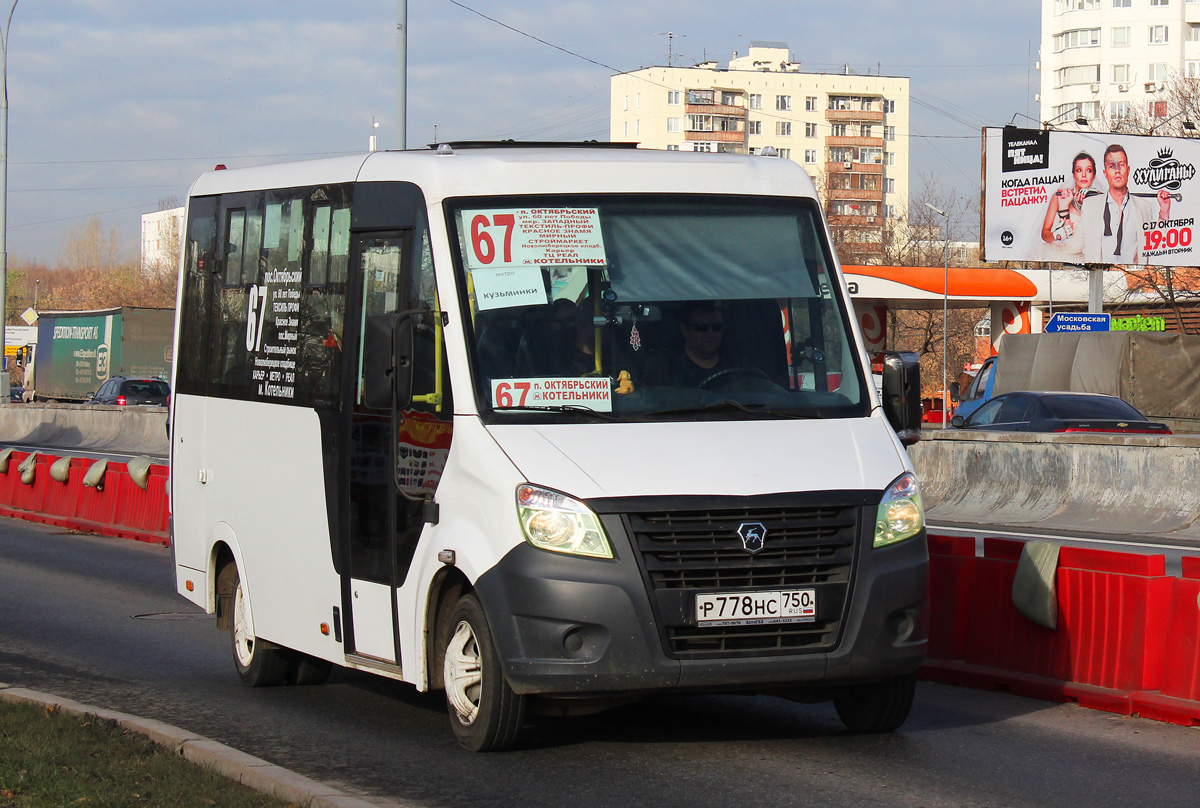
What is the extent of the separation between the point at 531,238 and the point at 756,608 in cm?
191

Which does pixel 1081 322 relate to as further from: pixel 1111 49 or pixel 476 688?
pixel 1111 49

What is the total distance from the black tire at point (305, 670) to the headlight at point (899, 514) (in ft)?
12.3

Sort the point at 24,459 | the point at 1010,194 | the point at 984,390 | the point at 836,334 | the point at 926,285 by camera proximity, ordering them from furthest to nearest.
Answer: the point at 926,285 < the point at 1010,194 < the point at 984,390 < the point at 24,459 < the point at 836,334

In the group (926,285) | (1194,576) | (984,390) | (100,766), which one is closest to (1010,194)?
(926,285)

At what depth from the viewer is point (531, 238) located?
7.14m

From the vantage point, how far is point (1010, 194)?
40031mm

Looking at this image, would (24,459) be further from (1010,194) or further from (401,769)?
(1010,194)

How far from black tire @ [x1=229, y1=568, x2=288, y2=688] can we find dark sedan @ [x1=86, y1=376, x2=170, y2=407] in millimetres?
38619

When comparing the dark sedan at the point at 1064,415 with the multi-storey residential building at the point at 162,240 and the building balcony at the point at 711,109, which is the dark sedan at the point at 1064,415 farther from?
the building balcony at the point at 711,109

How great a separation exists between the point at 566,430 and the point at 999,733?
2512 millimetres

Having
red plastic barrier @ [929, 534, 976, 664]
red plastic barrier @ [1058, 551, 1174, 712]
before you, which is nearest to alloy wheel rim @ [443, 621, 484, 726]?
red plastic barrier @ [929, 534, 976, 664]

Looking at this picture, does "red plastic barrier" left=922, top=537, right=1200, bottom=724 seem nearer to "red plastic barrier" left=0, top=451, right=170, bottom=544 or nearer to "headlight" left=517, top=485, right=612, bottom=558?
"headlight" left=517, top=485, right=612, bottom=558

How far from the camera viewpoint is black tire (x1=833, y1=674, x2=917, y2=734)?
282 inches

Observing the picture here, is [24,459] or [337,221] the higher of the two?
[337,221]
